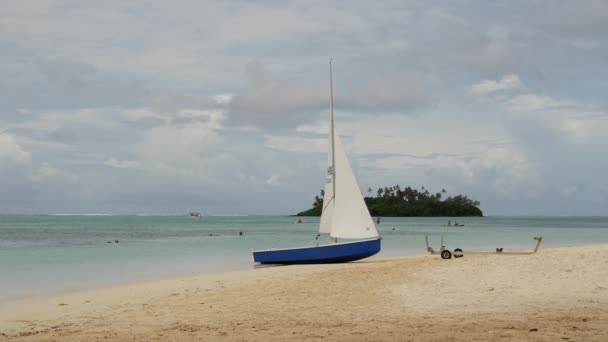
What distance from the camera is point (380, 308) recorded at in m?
14.5

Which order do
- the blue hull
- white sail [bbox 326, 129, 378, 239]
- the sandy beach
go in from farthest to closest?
→ the blue hull
white sail [bbox 326, 129, 378, 239]
the sandy beach

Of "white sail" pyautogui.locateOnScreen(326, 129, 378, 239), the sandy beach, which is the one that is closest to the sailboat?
"white sail" pyautogui.locateOnScreen(326, 129, 378, 239)

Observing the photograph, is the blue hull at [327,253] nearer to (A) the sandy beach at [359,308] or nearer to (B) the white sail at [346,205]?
A: (B) the white sail at [346,205]

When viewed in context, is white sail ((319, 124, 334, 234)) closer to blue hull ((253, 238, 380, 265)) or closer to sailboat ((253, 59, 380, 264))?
sailboat ((253, 59, 380, 264))

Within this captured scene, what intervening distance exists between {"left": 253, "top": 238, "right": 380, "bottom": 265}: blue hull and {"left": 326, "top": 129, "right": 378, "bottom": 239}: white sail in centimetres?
83

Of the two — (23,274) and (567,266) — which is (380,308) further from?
(23,274)

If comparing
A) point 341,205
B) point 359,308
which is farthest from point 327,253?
point 359,308

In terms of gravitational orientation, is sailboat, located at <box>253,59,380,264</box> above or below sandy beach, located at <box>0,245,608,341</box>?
above

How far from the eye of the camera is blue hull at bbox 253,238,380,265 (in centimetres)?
3000

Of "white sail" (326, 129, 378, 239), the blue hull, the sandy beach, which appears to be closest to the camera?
the sandy beach

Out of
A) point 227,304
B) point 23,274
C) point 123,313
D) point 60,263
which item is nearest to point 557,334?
point 227,304

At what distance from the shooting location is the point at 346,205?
29.1m

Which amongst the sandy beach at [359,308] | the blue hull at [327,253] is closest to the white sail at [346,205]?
the blue hull at [327,253]

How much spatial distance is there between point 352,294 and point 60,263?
25623 millimetres
